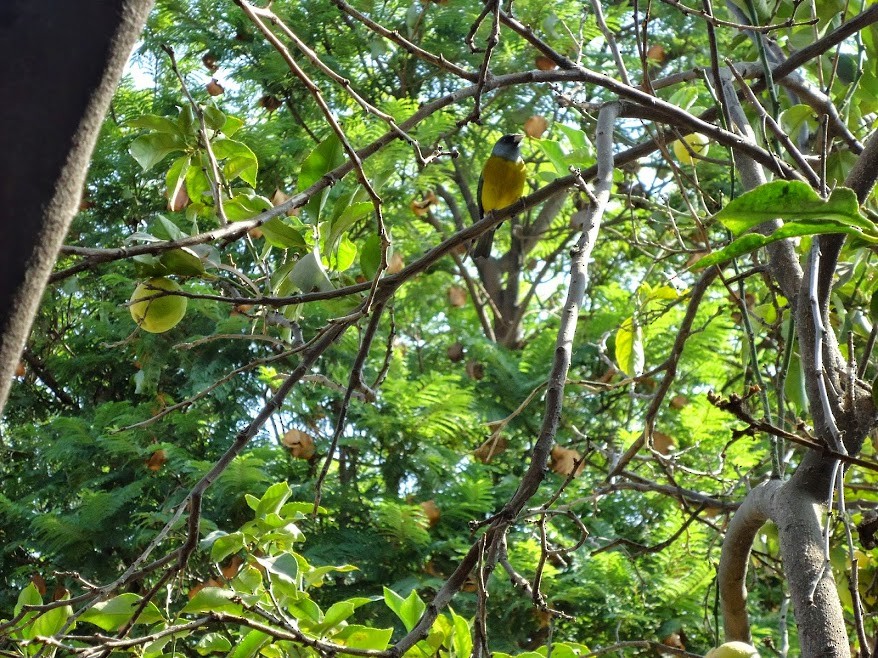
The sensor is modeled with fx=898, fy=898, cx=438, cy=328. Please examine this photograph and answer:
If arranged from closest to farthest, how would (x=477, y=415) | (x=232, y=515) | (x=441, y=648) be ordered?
1. (x=441, y=648)
2. (x=232, y=515)
3. (x=477, y=415)

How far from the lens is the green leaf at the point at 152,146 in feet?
3.83

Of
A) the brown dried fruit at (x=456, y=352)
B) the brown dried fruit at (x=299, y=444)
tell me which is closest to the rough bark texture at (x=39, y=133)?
the brown dried fruit at (x=299, y=444)

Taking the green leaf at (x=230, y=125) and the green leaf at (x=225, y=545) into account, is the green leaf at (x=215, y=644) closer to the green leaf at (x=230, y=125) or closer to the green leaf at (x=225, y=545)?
the green leaf at (x=225, y=545)

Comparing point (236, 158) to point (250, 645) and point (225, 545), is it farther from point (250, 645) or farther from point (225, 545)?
point (250, 645)

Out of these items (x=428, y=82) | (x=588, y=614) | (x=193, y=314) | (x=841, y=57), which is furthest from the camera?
(x=428, y=82)

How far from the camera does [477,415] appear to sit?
12.1 ft

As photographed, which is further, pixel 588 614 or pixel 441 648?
pixel 588 614

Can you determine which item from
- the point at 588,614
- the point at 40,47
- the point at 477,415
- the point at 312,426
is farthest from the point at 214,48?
the point at 40,47

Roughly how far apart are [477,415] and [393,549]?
783mm

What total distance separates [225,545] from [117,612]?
16 cm

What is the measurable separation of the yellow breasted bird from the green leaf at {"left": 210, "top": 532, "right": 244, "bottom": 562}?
1803 mm

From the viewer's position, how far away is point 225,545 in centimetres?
122

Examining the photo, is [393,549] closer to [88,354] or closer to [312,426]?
[312,426]

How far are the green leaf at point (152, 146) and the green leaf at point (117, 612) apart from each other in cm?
56
